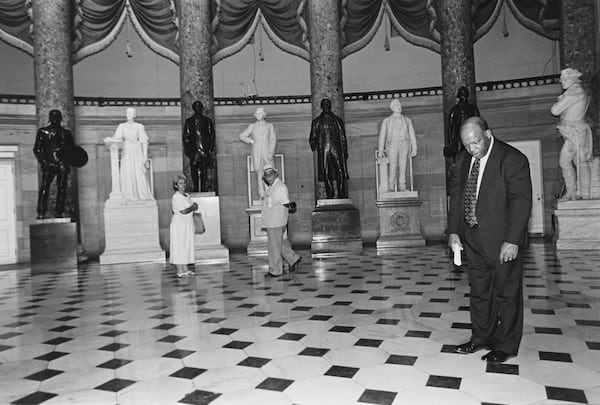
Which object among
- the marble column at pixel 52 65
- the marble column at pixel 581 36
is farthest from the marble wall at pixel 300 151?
the marble column at pixel 52 65

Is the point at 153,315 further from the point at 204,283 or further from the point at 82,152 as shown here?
the point at 82,152

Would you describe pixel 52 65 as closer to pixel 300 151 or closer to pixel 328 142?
pixel 328 142

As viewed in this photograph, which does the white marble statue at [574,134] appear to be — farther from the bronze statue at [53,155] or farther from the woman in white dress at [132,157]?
the bronze statue at [53,155]

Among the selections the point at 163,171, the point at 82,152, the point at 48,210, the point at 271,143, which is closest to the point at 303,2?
the point at 271,143

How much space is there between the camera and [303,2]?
12.6 metres

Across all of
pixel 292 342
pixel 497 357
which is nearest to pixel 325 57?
pixel 292 342

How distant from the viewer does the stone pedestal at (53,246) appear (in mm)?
9000

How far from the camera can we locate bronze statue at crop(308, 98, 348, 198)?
9977 millimetres

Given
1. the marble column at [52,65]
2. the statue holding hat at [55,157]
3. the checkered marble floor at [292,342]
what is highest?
the marble column at [52,65]

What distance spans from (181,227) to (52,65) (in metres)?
5.55

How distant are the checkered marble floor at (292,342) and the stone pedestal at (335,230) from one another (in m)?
2.83

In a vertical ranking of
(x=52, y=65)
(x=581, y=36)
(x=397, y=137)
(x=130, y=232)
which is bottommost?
(x=130, y=232)

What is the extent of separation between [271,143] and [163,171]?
364cm

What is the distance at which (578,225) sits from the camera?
357 inches
